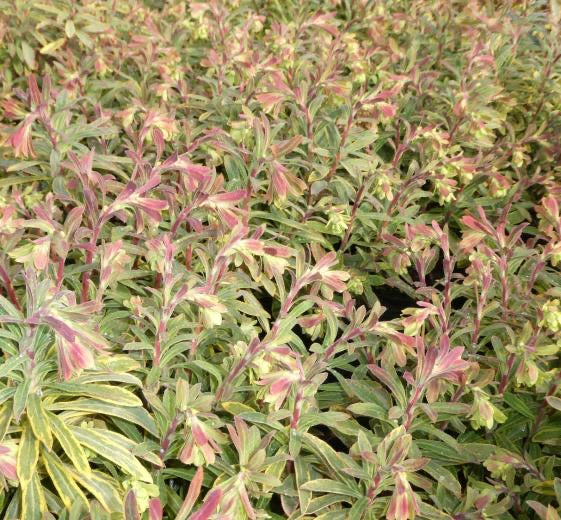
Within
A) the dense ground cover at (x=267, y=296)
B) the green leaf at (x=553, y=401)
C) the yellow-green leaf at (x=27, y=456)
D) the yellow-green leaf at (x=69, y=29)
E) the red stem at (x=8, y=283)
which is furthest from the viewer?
the yellow-green leaf at (x=69, y=29)

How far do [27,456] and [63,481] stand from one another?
96mm

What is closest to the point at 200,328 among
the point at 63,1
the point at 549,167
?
the point at 549,167

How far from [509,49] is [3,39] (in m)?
2.33

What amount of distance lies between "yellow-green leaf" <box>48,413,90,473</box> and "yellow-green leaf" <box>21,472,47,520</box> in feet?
0.30

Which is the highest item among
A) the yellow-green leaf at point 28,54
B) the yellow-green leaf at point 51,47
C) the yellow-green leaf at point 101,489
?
the yellow-green leaf at point 51,47

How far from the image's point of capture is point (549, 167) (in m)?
2.63

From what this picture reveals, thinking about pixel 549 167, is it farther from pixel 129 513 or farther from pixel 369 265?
pixel 129 513

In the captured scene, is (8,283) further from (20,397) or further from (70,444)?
(70,444)

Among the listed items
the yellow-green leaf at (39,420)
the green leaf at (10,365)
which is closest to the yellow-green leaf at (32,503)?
the yellow-green leaf at (39,420)

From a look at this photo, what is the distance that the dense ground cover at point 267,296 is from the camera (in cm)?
141

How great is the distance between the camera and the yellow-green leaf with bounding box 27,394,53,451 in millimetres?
Result: 1292

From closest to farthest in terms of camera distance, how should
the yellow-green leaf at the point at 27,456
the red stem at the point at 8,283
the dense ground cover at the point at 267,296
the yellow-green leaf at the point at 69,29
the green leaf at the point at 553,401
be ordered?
the yellow-green leaf at the point at 27,456 → the dense ground cover at the point at 267,296 → the green leaf at the point at 553,401 → the red stem at the point at 8,283 → the yellow-green leaf at the point at 69,29

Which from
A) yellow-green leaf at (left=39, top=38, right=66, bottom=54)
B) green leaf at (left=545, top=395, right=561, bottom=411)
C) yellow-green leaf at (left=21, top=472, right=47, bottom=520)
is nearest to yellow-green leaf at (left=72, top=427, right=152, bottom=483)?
yellow-green leaf at (left=21, top=472, right=47, bottom=520)

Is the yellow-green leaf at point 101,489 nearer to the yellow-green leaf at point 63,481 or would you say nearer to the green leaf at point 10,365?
the yellow-green leaf at point 63,481
